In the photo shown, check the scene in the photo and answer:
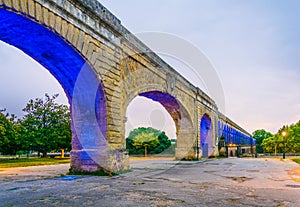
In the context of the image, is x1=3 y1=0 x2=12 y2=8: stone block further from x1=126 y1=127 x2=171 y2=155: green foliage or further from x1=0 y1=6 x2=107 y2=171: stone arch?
x1=126 y1=127 x2=171 y2=155: green foliage

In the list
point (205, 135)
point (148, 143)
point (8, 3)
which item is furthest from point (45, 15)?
point (148, 143)

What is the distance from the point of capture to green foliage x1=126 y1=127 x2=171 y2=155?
40906mm

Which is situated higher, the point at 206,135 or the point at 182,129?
the point at 182,129

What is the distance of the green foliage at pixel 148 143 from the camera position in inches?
1610

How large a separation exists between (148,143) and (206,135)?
15.8m

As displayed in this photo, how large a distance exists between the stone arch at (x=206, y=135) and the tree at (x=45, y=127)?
1330cm

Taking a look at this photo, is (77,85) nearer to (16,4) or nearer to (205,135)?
(16,4)

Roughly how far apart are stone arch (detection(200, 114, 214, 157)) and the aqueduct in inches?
547

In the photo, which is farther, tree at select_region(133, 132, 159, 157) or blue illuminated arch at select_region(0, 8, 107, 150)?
tree at select_region(133, 132, 159, 157)

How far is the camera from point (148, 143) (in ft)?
135

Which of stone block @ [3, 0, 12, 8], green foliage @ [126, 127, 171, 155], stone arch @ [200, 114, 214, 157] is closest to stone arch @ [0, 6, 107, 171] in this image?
stone block @ [3, 0, 12, 8]

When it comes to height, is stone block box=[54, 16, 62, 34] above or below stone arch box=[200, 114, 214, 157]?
above

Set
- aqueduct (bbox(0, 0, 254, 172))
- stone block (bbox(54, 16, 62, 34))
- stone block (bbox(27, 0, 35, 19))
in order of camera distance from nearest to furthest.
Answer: stone block (bbox(27, 0, 35, 19)), aqueduct (bbox(0, 0, 254, 172)), stone block (bbox(54, 16, 62, 34))

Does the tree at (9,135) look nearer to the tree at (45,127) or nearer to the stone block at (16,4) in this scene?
the tree at (45,127)
